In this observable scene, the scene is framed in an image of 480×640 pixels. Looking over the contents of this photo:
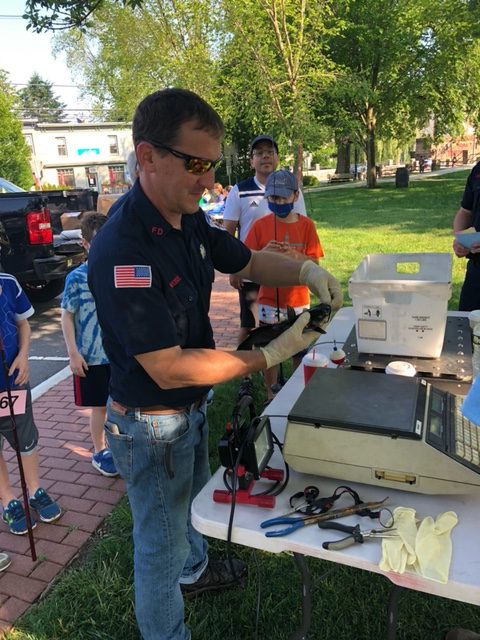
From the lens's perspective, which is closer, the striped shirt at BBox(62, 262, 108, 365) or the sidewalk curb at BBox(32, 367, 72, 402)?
the striped shirt at BBox(62, 262, 108, 365)

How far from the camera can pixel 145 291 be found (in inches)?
52.8

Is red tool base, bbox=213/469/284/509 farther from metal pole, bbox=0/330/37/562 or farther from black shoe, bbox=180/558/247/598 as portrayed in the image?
metal pole, bbox=0/330/37/562

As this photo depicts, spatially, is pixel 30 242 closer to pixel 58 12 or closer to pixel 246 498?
pixel 58 12

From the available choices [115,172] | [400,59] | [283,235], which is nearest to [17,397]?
[283,235]

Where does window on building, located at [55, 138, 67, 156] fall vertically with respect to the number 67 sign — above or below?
above

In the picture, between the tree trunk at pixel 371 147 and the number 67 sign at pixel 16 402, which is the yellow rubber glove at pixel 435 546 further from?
the tree trunk at pixel 371 147

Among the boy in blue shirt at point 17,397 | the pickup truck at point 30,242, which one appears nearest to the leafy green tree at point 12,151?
the pickup truck at point 30,242

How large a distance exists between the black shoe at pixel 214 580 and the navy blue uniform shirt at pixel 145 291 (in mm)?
1042

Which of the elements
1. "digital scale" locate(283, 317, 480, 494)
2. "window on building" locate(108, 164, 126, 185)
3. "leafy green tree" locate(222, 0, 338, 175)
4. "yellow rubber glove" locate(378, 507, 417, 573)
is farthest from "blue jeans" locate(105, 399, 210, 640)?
"window on building" locate(108, 164, 126, 185)

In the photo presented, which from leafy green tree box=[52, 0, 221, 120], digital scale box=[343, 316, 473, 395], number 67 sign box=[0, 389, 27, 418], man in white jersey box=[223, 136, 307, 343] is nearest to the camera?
digital scale box=[343, 316, 473, 395]

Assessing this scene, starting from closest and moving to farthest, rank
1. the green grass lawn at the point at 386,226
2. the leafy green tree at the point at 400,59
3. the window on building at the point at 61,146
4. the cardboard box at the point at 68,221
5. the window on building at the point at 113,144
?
the cardboard box at the point at 68,221
the green grass lawn at the point at 386,226
the leafy green tree at the point at 400,59
the window on building at the point at 61,146
the window on building at the point at 113,144

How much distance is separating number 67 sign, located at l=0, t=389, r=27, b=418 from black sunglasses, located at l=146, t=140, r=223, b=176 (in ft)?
5.68

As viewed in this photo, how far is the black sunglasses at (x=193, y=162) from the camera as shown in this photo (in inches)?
54.4

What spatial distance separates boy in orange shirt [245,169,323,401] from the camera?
3488 millimetres
